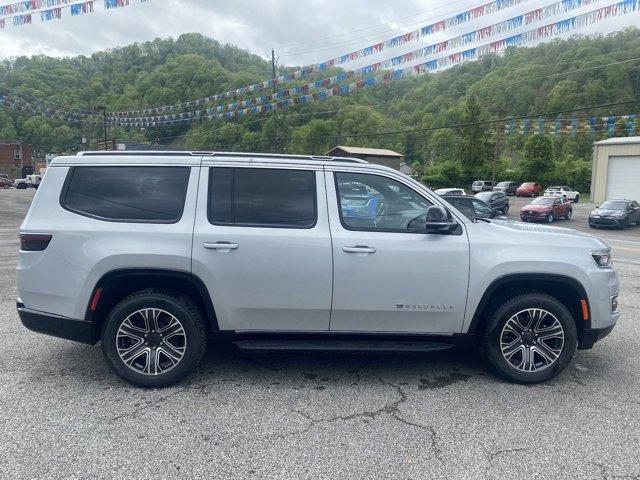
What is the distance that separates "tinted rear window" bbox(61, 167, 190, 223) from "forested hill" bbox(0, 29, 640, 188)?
2937 centimetres

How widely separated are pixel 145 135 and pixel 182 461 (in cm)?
5415

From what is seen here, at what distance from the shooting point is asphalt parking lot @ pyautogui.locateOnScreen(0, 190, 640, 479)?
2859mm

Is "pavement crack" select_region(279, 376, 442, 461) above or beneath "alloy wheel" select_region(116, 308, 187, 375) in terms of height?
beneath

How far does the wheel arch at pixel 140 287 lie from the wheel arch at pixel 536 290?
225 cm

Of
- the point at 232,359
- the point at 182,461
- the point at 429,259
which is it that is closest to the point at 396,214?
the point at 429,259

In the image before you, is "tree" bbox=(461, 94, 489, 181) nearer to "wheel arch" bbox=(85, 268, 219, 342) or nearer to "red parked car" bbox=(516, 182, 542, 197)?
"red parked car" bbox=(516, 182, 542, 197)

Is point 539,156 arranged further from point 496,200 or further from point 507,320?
point 507,320

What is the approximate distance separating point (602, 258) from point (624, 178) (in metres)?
33.9

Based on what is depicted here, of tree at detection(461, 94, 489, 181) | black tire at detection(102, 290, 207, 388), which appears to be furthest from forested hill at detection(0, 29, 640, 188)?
black tire at detection(102, 290, 207, 388)

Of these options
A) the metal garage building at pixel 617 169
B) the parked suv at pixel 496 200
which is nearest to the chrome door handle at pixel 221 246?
the parked suv at pixel 496 200

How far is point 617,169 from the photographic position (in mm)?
32562

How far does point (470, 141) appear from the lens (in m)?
58.2

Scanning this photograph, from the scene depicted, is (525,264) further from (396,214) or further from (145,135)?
(145,135)

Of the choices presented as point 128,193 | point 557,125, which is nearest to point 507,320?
point 128,193
